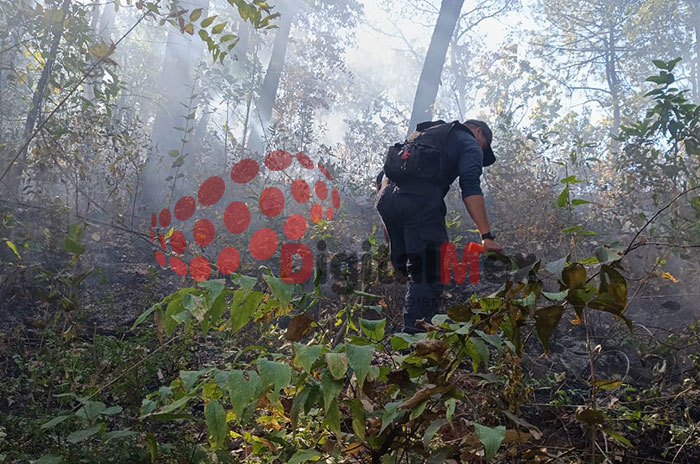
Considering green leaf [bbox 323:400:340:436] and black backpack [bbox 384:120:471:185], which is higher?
black backpack [bbox 384:120:471:185]

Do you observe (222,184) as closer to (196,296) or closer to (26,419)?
(26,419)

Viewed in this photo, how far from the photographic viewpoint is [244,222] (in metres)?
6.50

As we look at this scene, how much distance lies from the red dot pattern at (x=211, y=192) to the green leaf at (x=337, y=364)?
24.3 feet

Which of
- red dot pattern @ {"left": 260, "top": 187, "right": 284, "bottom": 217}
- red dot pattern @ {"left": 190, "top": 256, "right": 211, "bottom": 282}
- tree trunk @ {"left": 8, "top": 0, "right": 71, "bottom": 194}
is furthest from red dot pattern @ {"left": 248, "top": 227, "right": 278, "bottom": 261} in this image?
tree trunk @ {"left": 8, "top": 0, "right": 71, "bottom": 194}

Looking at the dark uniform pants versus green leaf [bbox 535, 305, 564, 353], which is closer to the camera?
green leaf [bbox 535, 305, 564, 353]

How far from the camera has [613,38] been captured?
19.8m

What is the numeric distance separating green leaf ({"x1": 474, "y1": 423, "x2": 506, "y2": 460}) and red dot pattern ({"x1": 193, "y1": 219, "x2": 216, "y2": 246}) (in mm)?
5189

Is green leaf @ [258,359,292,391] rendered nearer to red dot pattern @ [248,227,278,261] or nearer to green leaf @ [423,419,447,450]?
green leaf @ [423,419,447,450]

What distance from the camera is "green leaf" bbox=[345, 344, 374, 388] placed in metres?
1.04

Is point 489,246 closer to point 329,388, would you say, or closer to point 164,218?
point 329,388

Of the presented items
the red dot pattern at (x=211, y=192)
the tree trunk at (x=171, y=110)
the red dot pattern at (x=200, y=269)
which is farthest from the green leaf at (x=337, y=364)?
the tree trunk at (x=171, y=110)

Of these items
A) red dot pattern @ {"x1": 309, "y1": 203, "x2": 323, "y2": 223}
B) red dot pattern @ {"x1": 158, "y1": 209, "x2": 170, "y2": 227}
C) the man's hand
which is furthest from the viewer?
red dot pattern @ {"x1": 158, "y1": 209, "x2": 170, "y2": 227}

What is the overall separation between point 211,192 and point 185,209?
518 millimetres

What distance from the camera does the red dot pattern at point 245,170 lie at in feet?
26.8
